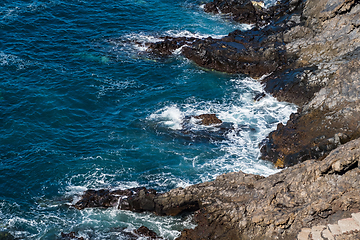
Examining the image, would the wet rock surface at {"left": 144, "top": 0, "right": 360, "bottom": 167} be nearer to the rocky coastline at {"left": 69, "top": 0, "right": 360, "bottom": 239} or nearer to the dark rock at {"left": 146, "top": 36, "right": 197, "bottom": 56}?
the rocky coastline at {"left": 69, "top": 0, "right": 360, "bottom": 239}

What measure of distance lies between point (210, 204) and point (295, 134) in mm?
10930

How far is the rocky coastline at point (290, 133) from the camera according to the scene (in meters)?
Result: 21.3

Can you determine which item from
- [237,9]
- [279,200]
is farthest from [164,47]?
[279,200]

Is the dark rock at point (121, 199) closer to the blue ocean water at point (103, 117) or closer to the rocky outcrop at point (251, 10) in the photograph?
the blue ocean water at point (103, 117)

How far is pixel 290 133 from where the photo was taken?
31.2 meters

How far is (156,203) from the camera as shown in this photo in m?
25.8

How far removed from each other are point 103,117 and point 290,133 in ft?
61.2

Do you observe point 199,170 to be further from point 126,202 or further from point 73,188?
point 73,188

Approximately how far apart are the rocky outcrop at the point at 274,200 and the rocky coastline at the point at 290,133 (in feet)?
0.19

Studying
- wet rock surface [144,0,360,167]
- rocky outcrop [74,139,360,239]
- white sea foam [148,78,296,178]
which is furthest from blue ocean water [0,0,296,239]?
wet rock surface [144,0,360,167]

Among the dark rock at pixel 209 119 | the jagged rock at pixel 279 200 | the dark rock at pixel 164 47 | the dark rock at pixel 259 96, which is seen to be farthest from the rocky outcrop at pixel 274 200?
the dark rock at pixel 164 47

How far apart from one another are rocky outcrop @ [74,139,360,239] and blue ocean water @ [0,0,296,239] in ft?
5.00

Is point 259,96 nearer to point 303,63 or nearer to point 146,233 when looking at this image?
point 303,63

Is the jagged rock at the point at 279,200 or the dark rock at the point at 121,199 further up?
the jagged rock at the point at 279,200
